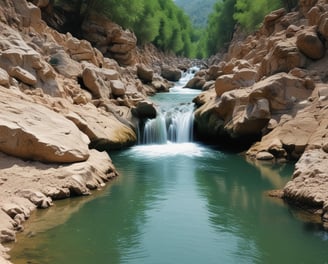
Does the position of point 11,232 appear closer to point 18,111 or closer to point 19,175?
point 19,175

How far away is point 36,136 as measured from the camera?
12.8 metres

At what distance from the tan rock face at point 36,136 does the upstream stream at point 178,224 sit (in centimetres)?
156

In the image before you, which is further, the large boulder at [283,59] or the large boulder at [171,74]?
the large boulder at [171,74]

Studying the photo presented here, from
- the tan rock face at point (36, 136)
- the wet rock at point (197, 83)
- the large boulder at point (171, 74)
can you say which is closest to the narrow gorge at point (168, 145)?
the tan rock face at point (36, 136)

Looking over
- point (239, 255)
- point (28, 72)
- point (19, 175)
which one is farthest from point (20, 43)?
point (239, 255)

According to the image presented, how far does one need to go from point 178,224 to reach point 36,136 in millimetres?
4844

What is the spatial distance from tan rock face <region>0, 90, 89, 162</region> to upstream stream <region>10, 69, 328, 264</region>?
5.11 feet

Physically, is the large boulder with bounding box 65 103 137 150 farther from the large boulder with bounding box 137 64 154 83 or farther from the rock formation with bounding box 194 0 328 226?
the large boulder with bounding box 137 64 154 83

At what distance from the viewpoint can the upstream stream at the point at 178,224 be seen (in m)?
8.78

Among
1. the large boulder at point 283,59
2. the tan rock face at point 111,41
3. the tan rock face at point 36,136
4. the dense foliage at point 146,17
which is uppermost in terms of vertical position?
the dense foliage at point 146,17

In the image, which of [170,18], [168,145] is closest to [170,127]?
[168,145]

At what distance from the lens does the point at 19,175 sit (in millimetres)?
11977

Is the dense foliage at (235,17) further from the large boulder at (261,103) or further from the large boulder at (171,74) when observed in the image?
the large boulder at (261,103)

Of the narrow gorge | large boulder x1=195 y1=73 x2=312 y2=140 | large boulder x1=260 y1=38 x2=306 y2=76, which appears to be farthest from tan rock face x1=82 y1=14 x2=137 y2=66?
large boulder x1=195 y1=73 x2=312 y2=140
